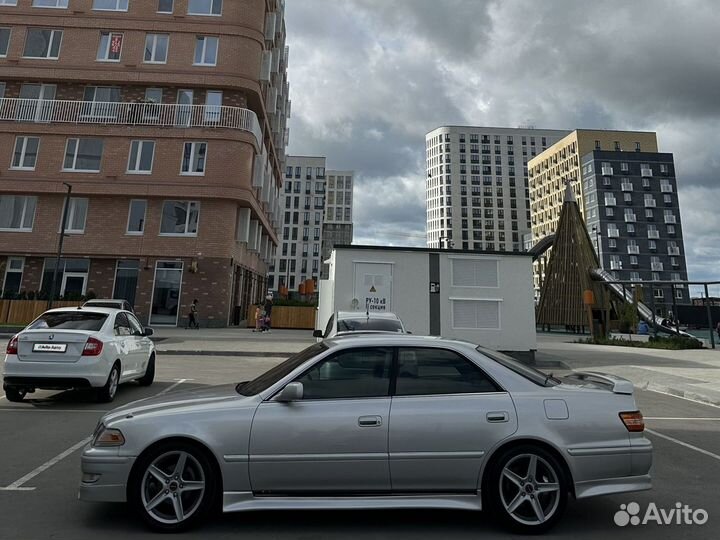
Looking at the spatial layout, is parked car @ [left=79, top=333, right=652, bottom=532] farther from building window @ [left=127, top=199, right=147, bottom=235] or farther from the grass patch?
building window @ [left=127, top=199, right=147, bottom=235]

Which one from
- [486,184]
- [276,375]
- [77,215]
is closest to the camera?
[276,375]

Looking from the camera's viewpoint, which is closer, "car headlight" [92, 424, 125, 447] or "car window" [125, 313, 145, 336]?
"car headlight" [92, 424, 125, 447]

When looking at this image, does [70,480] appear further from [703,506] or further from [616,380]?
[703,506]

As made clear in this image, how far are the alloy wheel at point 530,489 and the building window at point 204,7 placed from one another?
107 feet

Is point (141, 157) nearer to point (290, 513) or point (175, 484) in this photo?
point (175, 484)

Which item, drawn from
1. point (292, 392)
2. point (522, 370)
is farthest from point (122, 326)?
point (522, 370)

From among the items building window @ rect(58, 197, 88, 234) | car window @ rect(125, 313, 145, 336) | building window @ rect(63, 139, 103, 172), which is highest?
building window @ rect(63, 139, 103, 172)

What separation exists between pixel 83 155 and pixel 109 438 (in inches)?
1137

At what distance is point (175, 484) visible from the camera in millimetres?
3270

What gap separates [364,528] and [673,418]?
668 centimetres

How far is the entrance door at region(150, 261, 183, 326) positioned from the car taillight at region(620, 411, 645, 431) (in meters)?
25.1

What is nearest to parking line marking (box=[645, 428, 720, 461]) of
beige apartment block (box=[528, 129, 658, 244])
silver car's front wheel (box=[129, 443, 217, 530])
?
silver car's front wheel (box=[129, 443, 217, 530])

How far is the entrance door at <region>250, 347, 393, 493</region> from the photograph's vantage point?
320 centimetres

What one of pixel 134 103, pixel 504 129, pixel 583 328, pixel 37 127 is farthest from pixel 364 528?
pixel 504 129
